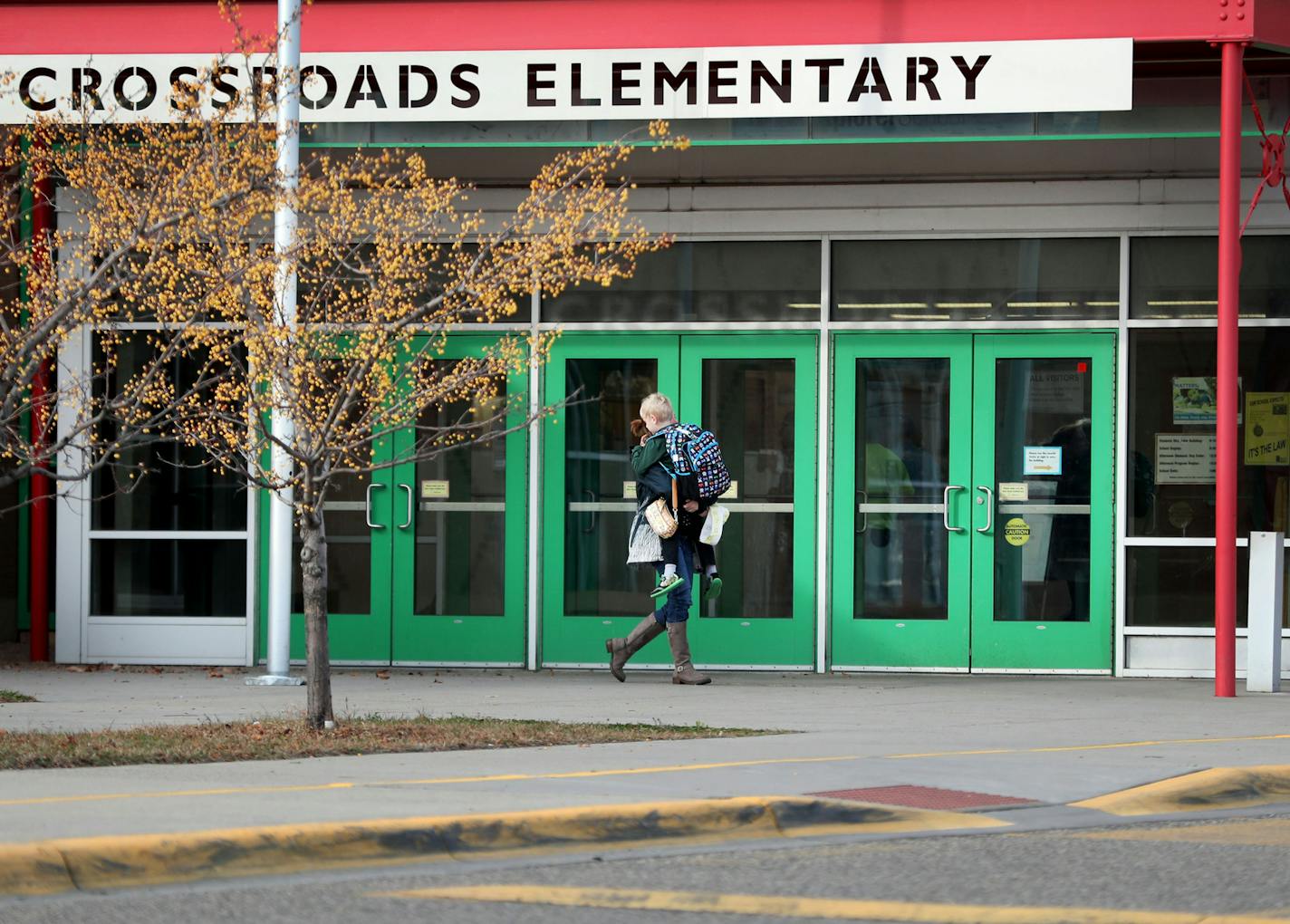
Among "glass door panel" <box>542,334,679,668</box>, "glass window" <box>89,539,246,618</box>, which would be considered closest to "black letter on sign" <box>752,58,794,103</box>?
"glass door panel" <box>542,334,679,668</box>

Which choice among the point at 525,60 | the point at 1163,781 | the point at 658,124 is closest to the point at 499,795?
the point at 1163,781

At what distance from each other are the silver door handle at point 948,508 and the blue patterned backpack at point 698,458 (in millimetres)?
1973

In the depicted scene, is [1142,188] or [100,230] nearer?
[100,230]

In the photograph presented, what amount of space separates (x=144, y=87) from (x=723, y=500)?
480 centimetres

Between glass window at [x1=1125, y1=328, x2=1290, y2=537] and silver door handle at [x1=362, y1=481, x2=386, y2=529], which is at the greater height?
glass window at [x1=1125, y1=328, x2=1290, y2=537]

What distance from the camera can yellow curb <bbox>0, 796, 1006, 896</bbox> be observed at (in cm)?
622

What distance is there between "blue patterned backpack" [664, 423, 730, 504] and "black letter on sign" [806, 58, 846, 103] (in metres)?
2.22

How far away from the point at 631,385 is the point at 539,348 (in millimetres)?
2759

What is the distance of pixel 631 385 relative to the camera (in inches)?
538

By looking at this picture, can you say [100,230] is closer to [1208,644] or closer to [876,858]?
[876,858]

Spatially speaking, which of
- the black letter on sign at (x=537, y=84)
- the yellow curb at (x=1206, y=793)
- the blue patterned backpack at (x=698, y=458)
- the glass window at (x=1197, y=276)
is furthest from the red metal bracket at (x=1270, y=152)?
the yellow curb at (x=1206, y=793)

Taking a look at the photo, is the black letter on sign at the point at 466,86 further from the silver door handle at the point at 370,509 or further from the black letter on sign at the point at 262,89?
the silver door handle at the point at 370,509

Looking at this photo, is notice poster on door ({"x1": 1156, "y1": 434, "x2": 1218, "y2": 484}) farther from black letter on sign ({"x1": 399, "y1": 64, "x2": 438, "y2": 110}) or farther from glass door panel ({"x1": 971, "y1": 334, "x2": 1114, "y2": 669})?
black letter on sign ({"x1": 399, "y1": 64, "x2": 438, "y2": 110})

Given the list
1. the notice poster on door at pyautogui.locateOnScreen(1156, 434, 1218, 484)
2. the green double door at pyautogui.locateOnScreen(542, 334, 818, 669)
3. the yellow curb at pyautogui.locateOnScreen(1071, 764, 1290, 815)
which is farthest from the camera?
the green double door at pyautogui.locateOnScreen(542, 334, 818, 669)
